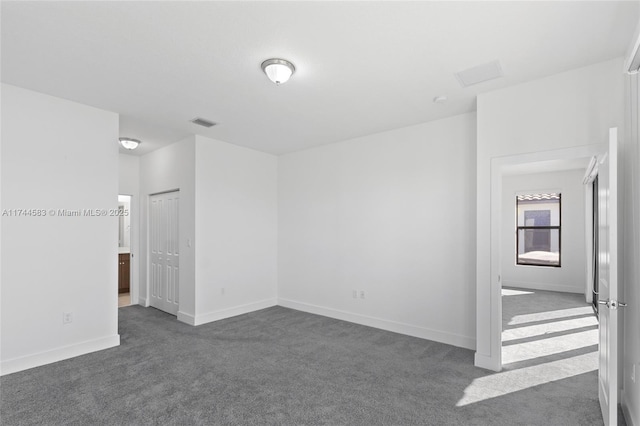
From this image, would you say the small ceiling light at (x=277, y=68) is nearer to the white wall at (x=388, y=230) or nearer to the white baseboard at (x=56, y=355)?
the white wall at (x=388, y=230)

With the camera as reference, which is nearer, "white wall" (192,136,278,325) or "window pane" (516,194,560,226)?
"white wall" (192,136,278,325)

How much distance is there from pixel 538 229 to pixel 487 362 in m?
5.95

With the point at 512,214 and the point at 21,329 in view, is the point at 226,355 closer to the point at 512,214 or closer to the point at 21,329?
the point at 21,329

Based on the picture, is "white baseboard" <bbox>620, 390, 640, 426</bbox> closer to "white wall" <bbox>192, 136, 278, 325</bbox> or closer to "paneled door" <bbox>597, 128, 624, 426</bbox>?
"paneled door" <bbox>597, 128, 624, 426</bbox>

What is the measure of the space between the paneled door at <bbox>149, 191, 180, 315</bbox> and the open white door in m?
5.14

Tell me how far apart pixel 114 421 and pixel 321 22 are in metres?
3.19

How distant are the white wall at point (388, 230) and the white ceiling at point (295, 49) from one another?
782 millimetres

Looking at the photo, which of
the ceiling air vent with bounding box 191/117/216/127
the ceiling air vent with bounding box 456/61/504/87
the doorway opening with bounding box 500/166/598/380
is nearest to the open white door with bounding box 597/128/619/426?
the ceiling air vent with bounding box 456/61/504/87

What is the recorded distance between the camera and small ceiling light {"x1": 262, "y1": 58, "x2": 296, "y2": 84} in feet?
8.88

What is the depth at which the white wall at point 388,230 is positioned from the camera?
4070 millimetres

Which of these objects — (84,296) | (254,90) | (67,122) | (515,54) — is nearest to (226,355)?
(84,296)

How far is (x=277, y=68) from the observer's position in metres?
2.71

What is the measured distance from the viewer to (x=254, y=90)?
3330mm

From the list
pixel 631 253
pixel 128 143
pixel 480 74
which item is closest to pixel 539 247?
pixel 631 253
